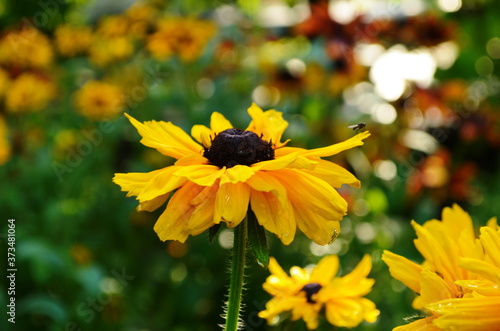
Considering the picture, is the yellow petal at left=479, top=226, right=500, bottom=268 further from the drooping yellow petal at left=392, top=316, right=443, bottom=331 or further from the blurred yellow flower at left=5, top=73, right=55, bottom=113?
the blurred yellow flower at left=5, top=73, right=55, bottom=113

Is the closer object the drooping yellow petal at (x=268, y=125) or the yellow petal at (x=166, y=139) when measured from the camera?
the yellow petal at (x=166, y=139)

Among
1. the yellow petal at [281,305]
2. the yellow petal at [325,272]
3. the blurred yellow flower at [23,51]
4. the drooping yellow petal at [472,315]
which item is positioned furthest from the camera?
the blurred yellow flower at [23,51]

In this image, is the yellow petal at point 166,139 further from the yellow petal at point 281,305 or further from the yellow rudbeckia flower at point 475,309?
the yellow rudbeckia flower at point 475,309

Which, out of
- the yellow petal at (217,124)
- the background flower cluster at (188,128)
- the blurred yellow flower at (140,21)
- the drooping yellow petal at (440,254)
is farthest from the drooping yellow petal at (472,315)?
the blurred yellow flower at (140,21)

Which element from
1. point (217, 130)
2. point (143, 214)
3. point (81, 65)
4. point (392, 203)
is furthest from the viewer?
point (81, 65)

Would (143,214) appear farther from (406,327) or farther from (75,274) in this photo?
(406,327)

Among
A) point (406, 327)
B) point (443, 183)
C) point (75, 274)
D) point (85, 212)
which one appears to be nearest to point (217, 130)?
point (406, 327)
